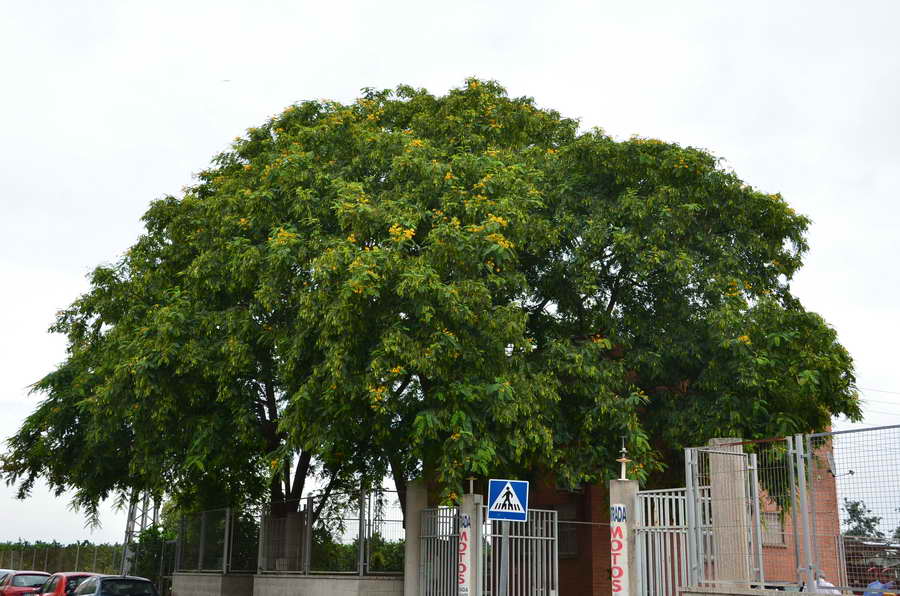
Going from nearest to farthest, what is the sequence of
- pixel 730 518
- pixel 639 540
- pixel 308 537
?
pixel 730 518
pixel 639 540
pixel 308 537

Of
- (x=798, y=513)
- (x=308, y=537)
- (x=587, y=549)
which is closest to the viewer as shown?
(x=798, y=513)

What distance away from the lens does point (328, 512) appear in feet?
68.3

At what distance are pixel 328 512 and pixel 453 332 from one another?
598cm

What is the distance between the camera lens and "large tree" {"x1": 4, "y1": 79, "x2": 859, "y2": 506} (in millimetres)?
17359

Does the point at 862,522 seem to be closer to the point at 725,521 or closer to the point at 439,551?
the point at 725,521

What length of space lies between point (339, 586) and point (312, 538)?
4.79 ft

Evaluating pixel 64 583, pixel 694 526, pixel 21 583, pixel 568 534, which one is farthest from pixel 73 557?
pixel 694 526

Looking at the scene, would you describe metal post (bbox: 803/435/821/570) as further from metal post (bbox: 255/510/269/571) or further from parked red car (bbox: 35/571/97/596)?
parked red car (bbox: 35/571/97/596)

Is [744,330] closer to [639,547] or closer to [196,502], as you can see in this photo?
[639,547]

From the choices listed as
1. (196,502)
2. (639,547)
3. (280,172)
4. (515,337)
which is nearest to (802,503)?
(639,547)

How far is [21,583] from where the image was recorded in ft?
84.4

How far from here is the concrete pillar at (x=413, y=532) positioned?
19.3 metres

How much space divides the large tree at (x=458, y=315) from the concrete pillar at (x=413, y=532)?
1.87ft

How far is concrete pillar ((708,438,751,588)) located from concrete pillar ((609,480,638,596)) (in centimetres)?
201
